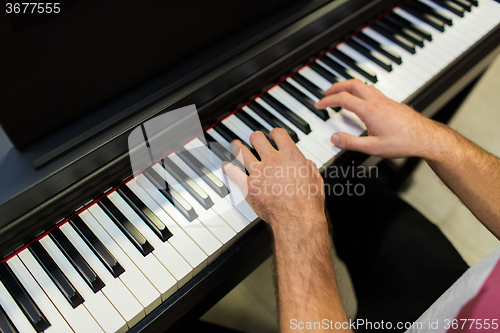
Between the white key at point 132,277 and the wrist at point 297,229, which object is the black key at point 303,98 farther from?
the white key at point 132,277

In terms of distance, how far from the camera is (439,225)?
6.62 feet

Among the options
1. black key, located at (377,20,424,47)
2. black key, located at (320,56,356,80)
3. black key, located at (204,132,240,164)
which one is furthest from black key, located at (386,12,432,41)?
black key, located at (204,132,240,164)

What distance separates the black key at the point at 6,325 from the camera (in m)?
0.86

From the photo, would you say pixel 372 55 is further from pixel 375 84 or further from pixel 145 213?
pixel 145 213

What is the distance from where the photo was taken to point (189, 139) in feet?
3.83

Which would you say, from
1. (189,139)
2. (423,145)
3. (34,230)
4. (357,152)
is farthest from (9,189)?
(423,145)

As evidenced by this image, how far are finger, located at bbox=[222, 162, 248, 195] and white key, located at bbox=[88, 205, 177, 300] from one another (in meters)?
0.29

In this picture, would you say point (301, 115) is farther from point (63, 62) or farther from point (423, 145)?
point (63, 62)

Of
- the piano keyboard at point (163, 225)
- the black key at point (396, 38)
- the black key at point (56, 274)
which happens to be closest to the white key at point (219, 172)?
the piano keyboard at point (163, 225)

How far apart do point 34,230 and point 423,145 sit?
110cm

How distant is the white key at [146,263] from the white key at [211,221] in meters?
0.16

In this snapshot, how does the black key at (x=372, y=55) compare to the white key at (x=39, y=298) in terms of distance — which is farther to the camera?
the black key at (x=372, y=55)

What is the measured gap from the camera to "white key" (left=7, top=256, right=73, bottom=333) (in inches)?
34.8

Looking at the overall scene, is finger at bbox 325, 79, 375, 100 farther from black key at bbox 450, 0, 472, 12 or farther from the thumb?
black key at bbox 450, 0, 472, 12
